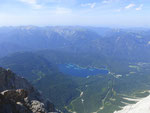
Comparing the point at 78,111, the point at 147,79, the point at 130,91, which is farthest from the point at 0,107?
the point at 147,79

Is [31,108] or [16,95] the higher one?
[16,95]

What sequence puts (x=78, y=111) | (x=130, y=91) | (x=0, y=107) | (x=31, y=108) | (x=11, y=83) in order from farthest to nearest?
(x=130, y=91) → (x=78, y=111) → (x=11, y=83) → (x=31, y=108) → (x=0, y=107)

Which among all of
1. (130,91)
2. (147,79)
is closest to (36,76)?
(130,91)

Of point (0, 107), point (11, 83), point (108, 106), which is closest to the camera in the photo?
point (0, 107)

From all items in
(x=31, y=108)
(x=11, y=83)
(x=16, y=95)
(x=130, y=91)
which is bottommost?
(x=130, y=91)

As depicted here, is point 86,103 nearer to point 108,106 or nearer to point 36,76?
point 108,106

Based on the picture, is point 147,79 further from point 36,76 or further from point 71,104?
point 36,76

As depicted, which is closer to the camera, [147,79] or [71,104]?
[71,104]

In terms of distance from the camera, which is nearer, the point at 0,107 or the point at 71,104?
the point at 0,107

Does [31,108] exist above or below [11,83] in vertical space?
above
